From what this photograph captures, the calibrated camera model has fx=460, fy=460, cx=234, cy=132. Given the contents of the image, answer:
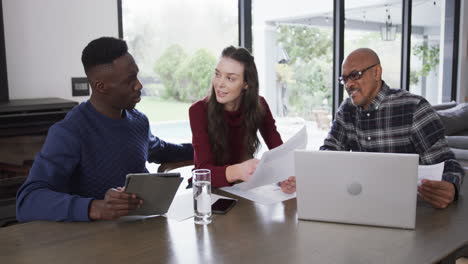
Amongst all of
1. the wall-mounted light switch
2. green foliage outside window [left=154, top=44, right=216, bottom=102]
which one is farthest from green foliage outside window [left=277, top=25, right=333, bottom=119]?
the wall-mounted light switch

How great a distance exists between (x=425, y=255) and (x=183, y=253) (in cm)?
60

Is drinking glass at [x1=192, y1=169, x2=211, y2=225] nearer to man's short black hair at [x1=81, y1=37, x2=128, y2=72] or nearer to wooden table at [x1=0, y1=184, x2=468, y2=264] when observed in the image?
wooden table at [x1=0, y1=184, x2=468, y2=264]

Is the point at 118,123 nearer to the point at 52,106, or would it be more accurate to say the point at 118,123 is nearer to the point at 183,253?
the point at 183,253

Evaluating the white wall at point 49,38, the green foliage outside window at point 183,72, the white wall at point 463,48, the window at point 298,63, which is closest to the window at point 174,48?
the green foliage outside window at point 183,72

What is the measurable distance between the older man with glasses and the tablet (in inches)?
39.5

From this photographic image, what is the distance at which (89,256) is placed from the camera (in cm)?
114

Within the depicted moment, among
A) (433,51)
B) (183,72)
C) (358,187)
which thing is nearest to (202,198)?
(358,187)

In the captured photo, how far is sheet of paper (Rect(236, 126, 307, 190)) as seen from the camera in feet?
5.22

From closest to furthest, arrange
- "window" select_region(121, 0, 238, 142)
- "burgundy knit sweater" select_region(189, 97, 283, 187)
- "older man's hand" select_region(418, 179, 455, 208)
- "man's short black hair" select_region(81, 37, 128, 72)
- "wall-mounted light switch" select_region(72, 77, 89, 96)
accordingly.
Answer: "older man's hand" select_region(418, 179, 455, 208)
"man's short black hair" select_region(81, 37, 128, 72)
"burgundy knit sweater" select_region(189, 97, 283, 187)
"wall-mounted light switch" select_region(72, 77, 89, 96)
"window" select_region(121, 0, 238, 142)

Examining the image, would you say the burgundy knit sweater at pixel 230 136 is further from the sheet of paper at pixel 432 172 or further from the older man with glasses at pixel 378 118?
the sheet of paper at pixel 432 172

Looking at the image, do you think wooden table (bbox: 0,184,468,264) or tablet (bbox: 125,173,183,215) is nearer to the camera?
wooden table (bbox: 0,184,468,264)

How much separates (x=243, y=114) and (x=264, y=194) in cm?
58

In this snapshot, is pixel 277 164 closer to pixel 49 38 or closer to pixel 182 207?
pixel 182 207

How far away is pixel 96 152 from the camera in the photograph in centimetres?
164
